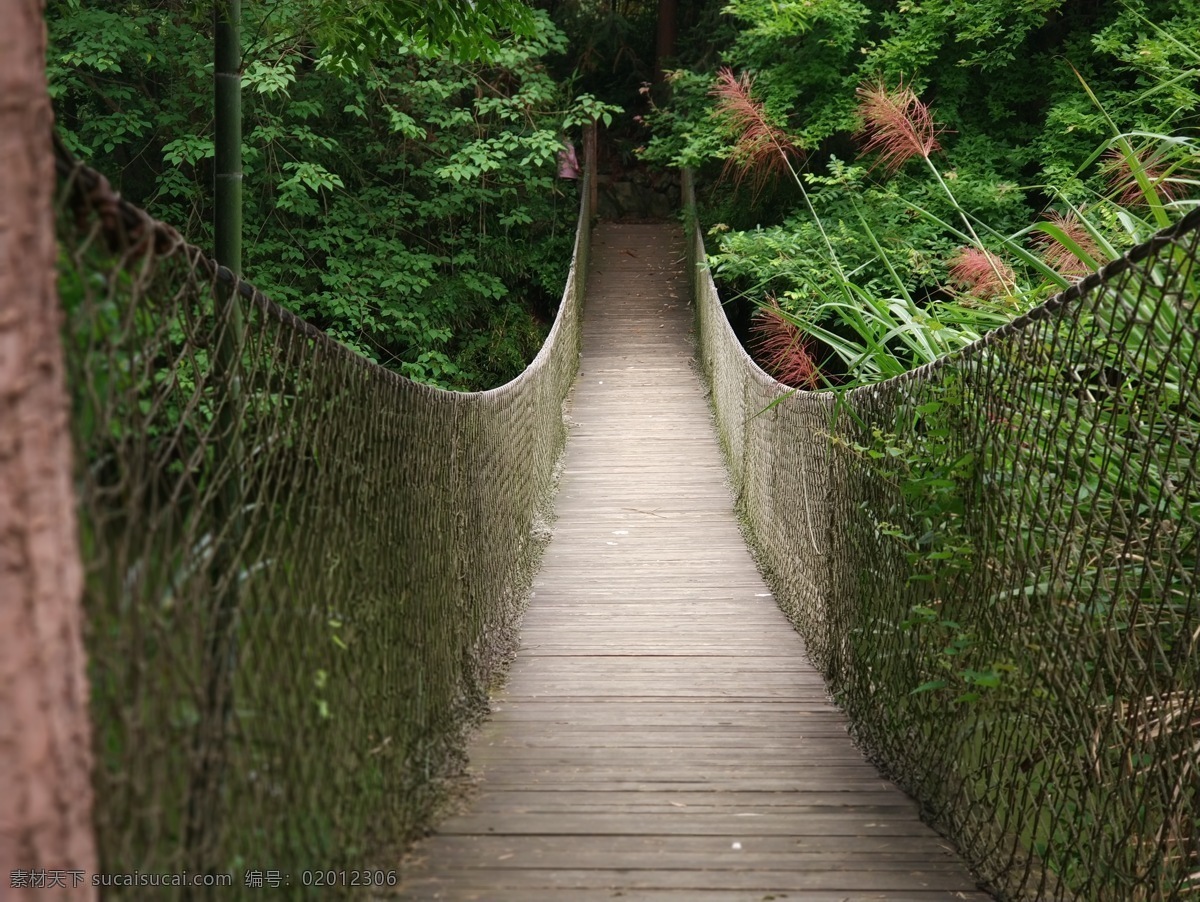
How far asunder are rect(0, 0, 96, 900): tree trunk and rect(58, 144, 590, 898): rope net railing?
8cm

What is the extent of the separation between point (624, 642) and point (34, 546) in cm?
333

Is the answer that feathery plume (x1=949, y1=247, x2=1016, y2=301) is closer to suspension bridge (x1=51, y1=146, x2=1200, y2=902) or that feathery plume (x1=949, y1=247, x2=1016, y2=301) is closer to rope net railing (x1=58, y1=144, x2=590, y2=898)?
suspension bridge (x1=51, y1=146, x2=1200, y2=902)

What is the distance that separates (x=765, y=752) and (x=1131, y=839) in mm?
1338

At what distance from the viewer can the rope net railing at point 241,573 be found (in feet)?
→ 3.26

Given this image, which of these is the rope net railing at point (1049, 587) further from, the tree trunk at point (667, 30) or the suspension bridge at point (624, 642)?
the tree trunk at point (667, 30)

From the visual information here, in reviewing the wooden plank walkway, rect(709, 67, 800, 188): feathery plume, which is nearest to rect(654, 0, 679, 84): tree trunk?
rect(709, 67, 800, 188): feathery plume

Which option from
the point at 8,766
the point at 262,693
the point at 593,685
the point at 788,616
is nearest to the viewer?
the point at 8,766

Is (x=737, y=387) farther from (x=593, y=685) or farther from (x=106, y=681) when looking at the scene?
(x=106, y=681)

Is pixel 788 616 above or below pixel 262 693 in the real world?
below

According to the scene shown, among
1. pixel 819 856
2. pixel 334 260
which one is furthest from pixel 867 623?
pixel 334 260

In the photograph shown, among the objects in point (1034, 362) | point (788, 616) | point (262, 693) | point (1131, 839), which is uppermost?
point (1034, 362)

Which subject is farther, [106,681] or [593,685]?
[593,685]

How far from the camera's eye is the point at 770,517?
5.08 metres

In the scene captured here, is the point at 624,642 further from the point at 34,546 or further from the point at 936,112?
the point at 936,112
